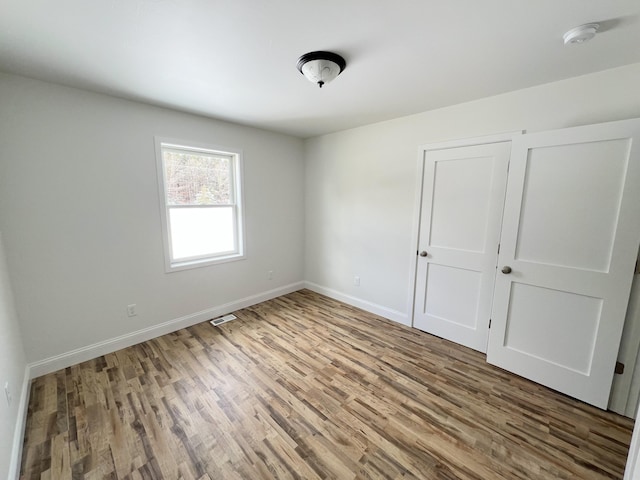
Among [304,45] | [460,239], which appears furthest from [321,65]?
[460,239]

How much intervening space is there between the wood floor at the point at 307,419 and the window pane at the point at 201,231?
Answer: 1.12 m

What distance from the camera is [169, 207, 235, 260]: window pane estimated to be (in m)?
2.96

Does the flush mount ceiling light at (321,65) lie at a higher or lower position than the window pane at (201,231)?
higher

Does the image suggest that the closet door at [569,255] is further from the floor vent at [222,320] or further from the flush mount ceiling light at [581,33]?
the floor vent at [222,320]

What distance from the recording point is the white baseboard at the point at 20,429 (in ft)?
4.38

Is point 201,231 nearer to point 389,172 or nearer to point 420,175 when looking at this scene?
point 389,172

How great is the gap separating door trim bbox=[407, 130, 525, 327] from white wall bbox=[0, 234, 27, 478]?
3186 millimetres

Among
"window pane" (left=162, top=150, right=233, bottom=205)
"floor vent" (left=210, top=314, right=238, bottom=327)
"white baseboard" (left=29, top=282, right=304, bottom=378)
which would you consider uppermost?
"window pane" (left=162, top=150, right=233, bottom=205)

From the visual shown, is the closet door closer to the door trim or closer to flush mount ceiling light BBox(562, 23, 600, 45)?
the door trim

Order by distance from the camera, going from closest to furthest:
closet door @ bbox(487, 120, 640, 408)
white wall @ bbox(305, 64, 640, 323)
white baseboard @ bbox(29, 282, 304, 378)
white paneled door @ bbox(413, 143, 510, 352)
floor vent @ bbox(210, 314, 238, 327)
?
closet door @ bbox(487, 120, 640, 408) → white wall @ bbox(305, 64, 640, 323) → white baseboard @ bbox(29, 282, 304, 378) → white paneled door @ bbox(413, 143, 510, 352) → floor vent @ bbox(210, 314, 238, 327)

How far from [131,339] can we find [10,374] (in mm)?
1021

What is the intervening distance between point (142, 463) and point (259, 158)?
3185 millimetres

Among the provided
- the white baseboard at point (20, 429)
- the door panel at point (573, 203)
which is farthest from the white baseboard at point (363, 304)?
the white baseboard at point (20, 429)

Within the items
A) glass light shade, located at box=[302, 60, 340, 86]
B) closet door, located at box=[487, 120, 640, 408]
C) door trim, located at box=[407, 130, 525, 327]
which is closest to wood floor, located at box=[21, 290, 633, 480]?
closet door, located at box=[487, 120, 640, 408]
